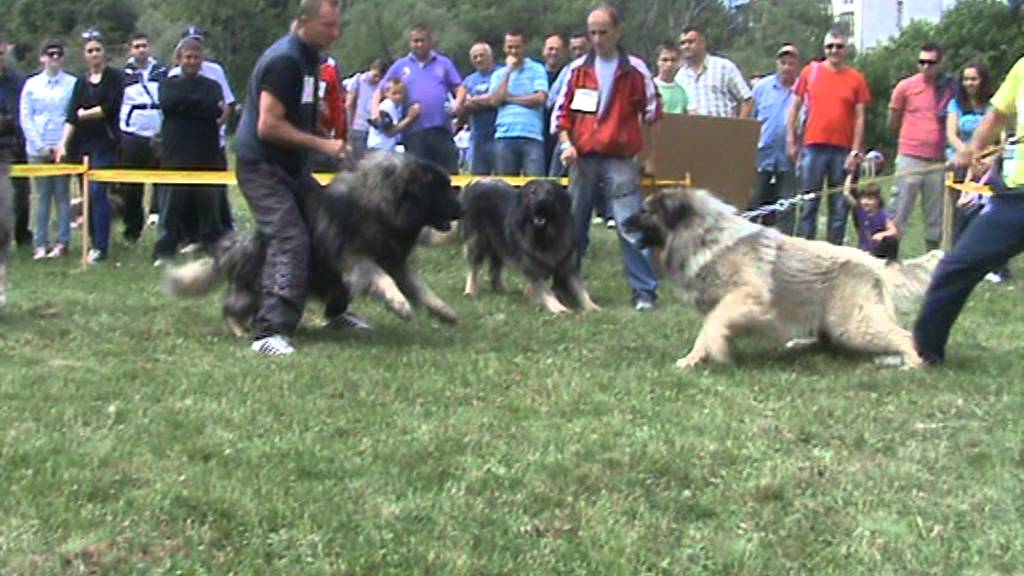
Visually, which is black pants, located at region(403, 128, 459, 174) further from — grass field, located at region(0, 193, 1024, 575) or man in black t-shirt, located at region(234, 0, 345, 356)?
man in black t-shirt, located at region(234, 0, 345, 356)

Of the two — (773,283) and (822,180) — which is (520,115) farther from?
(773,283)

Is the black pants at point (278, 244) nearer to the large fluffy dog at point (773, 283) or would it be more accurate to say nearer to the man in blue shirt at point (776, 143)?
the large fluffy dog at point (773, 283)

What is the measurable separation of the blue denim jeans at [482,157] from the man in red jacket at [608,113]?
3.40 meters

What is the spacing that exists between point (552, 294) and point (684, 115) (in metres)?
2.33

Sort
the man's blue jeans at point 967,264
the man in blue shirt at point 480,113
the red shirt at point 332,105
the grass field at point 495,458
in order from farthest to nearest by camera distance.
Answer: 1. the man in blue shirt at point 480,113
2. the red shirt at point 332,105
3. the man's blue jeans at point 967,264
4. the grass field at point 495,458

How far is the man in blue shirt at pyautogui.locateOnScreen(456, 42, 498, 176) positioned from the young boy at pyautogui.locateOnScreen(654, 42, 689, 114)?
168cm

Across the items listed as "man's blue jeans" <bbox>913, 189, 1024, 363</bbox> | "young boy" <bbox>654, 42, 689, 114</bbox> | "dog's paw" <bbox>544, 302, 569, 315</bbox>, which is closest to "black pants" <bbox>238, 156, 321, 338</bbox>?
"dog's paw" <bbox>544, 302, 569, 315</bbox>

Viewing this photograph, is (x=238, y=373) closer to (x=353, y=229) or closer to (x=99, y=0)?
(x=353, y=229)

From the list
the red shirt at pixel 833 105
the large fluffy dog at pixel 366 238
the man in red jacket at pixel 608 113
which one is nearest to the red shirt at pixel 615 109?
the man in red jacket at pixel 608 113

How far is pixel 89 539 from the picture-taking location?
354cm

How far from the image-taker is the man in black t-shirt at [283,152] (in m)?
6.36

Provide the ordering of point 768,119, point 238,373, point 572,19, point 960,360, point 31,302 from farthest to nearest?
point 572,19 < point 768,119 < point 31,302 < point 960,360 < point 238,373

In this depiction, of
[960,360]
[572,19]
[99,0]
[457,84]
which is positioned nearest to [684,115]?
[457,84]

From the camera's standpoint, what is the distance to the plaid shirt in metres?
11.0
